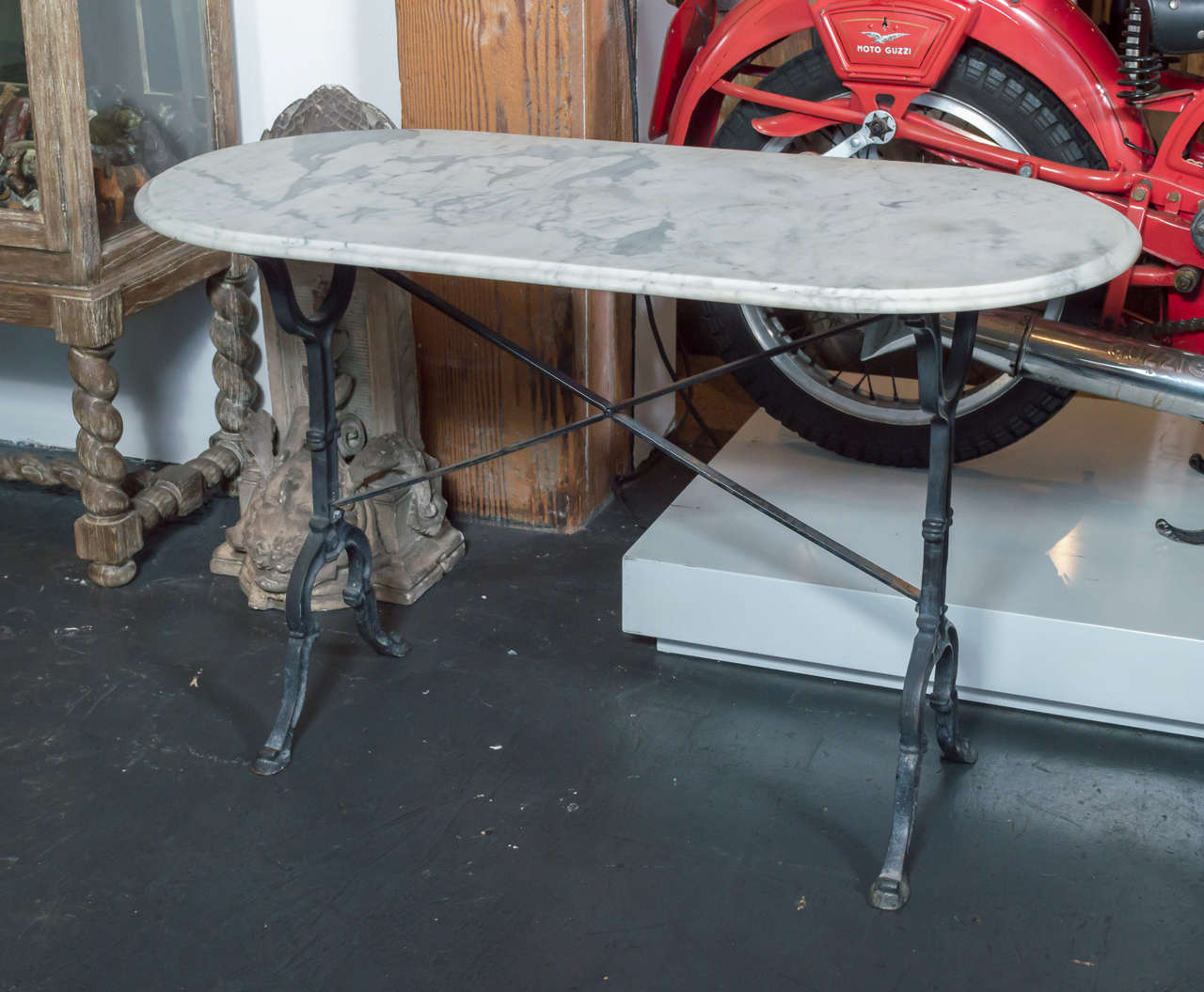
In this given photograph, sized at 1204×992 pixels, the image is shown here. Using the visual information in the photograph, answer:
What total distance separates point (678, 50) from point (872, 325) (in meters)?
0.72

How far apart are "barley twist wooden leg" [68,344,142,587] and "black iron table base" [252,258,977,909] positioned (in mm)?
602

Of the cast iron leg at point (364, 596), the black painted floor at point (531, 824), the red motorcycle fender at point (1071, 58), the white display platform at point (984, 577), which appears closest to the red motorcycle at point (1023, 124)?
the red motorcycle fender at point (1071, 58)

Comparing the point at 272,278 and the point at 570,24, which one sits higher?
the point at 570,24

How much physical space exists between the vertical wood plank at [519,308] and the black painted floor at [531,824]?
40 centimetres

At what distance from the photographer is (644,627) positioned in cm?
228

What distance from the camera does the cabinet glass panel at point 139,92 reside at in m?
2.39

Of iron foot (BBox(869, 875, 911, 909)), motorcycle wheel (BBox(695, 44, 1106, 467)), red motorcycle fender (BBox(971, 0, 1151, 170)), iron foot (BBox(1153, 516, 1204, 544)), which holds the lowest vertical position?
iron foot (BBox(869, 875, 911, 909))

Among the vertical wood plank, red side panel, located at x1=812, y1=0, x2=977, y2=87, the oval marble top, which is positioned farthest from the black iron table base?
the vertical wood plank

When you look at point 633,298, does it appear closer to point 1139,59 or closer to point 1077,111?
point 1077,111

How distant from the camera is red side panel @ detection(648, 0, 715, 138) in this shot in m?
2.43

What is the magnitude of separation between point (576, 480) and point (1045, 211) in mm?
1342

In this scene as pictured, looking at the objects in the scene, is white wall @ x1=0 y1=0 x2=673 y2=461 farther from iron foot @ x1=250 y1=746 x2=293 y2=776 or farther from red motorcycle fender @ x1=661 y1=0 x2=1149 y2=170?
iron foot @ x1=250 y1=746 x2=293 y2=776

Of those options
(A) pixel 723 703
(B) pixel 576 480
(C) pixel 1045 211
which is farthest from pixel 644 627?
(C) pixel 1045 211

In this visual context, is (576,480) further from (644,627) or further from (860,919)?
(860,919)
